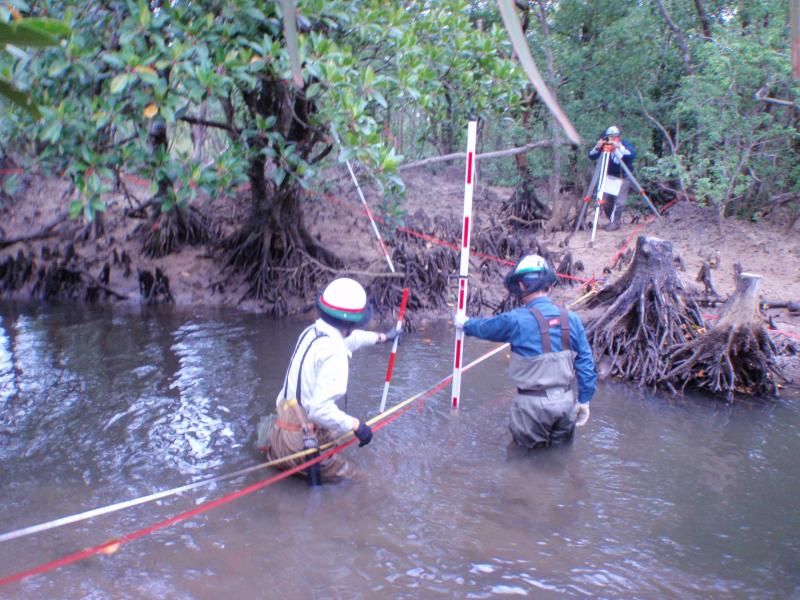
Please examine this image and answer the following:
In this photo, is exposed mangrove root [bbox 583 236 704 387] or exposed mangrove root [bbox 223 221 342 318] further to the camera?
exposed mangrove root [bbox 223 221 342 318]

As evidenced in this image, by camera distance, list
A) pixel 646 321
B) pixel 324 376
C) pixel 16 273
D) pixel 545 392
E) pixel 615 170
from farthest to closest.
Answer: pixel 615 170 → pixel 16 273 → pixel 646 321 → pixel 545 392 → pixel 324 376

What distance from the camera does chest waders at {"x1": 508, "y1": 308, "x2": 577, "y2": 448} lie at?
4.52 metres

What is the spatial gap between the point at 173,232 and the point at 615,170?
6.94 m

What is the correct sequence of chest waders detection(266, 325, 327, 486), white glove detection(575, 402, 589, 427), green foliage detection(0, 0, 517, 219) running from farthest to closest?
green foliage detection(0, 0, 517, 219) < white glove detection(575, 402, 589, 427) < chest waders detection(266, 325, 327, 486)

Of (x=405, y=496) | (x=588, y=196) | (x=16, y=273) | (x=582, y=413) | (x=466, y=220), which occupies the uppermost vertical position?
(x=588, y=196)

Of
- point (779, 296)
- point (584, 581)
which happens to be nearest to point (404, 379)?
point (584, 581)

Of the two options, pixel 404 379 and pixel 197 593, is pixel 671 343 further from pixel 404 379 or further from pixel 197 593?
pixel 197 593

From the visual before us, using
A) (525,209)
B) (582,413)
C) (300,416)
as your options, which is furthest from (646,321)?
(525,209)

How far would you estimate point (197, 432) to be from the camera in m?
5.31

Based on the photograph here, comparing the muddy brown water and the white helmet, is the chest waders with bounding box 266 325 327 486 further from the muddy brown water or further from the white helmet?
the muddy brown water

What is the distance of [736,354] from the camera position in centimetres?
625

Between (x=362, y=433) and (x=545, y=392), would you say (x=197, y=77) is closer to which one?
Answer: (x=362, y=433)

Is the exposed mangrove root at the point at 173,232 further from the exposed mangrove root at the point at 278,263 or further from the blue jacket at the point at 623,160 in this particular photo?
the blue jacket at the point at 623,160

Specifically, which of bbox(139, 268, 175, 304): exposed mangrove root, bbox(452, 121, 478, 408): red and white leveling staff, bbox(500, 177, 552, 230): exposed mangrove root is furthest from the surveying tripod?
bbox(139, 268, 175, 304): exposed mangrove root
